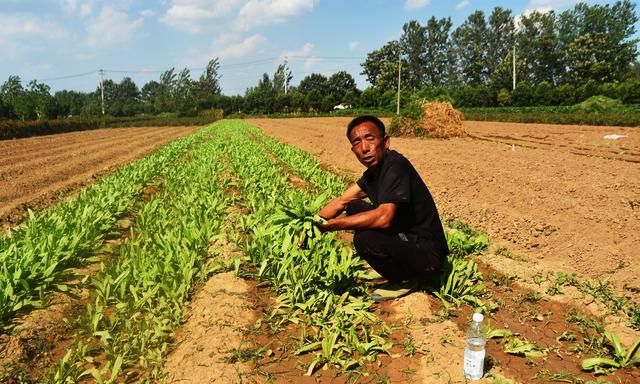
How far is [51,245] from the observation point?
4.27m

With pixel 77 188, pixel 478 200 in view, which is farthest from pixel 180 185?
pixel 478 200

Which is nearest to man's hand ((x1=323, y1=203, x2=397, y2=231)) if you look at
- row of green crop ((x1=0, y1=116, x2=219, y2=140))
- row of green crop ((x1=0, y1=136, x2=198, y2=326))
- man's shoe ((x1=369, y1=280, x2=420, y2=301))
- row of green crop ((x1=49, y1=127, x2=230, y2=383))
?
man's shoe ((x1=369, y1=280, x2=420, y2=301))

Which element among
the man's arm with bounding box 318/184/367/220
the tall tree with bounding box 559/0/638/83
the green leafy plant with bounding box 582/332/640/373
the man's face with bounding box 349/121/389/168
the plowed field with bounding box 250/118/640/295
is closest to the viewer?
the green leafy plant with bounding box 582/332/640/373

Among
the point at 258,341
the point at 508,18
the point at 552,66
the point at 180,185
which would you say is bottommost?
the point at 258,341

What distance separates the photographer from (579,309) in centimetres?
357

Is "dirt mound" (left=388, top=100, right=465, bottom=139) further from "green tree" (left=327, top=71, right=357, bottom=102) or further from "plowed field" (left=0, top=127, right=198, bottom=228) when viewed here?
"green tree" (left=327, top=71, right=357, bottom=102)

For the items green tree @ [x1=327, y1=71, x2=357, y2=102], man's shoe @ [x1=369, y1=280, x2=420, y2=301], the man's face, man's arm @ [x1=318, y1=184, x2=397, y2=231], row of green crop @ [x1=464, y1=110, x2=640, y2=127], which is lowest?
man's shoe @ [x1=369, y1=280, x2=420, y2=301]

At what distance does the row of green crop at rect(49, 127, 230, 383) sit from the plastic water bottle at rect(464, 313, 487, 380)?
5.95 feet

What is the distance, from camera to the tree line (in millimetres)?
50688

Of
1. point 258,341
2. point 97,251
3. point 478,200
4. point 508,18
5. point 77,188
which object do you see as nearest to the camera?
point 258,341

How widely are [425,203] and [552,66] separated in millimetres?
83419

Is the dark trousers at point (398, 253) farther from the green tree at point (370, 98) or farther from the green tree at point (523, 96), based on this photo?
the green tree at point (370, 98)

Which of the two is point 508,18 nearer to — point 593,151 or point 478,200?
point 593,151

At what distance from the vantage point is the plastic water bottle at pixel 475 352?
8.28 ft
